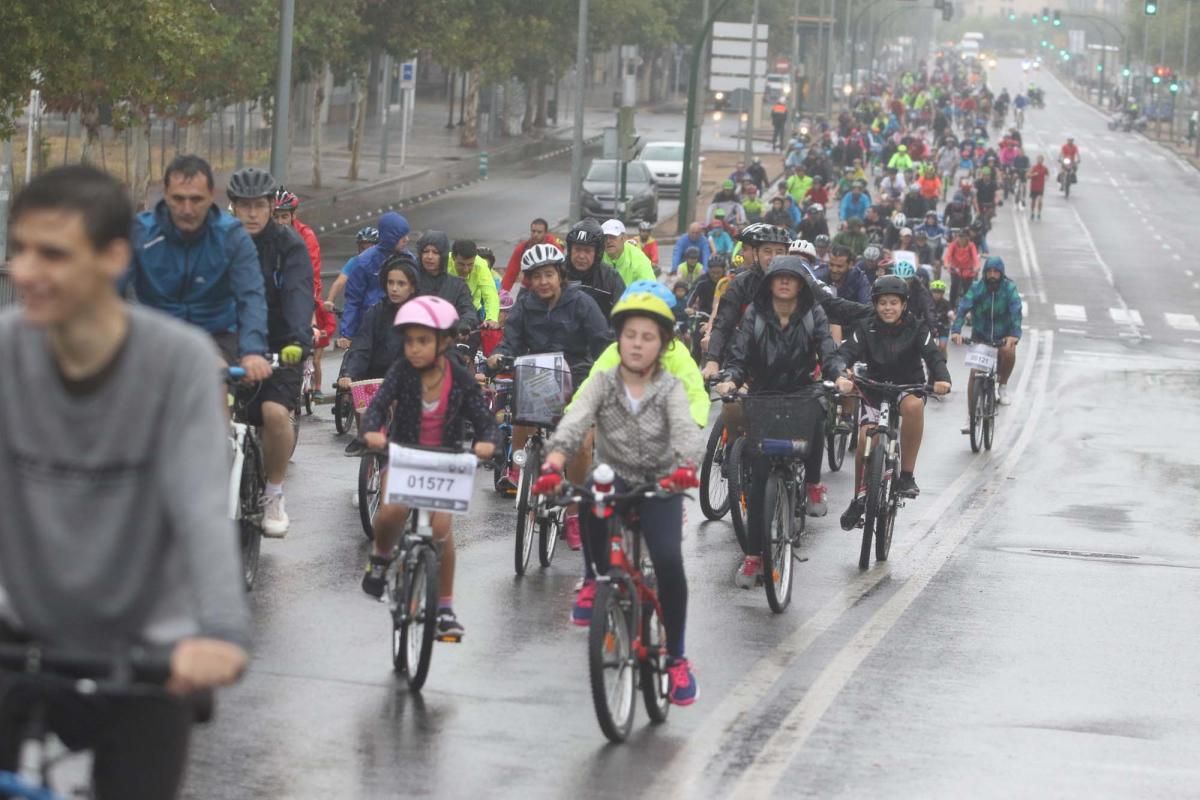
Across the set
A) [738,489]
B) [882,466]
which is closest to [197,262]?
[738,489]

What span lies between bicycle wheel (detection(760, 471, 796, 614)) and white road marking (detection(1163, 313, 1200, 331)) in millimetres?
28558

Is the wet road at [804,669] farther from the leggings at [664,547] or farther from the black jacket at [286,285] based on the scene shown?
the black jacket at [286,285]

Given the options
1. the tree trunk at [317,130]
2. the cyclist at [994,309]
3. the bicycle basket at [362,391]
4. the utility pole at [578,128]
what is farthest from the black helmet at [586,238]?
the tree trunk at [317,130]

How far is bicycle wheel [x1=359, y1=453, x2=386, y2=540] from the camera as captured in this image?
12398 millimetres

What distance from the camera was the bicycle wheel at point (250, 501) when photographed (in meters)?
10.3

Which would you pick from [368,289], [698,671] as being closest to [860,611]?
[698,671]

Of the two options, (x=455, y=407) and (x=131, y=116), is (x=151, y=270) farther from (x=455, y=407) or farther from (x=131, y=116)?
(x=131, y=116)

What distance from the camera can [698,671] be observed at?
970 centimetres

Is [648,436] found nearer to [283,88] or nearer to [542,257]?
[542,257]

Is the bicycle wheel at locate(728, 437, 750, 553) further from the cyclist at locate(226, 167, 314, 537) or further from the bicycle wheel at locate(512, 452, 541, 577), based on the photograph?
the cyclist at locate(226, 167, 314, 537)

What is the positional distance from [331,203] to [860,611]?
37985mm

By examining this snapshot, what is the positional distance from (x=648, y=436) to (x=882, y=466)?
449 centimetres

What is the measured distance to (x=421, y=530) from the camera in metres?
8.73

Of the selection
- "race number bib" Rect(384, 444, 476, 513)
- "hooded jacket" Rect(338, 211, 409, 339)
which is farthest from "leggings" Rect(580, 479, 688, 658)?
"hooded jacket" Rect(338, 211, 409, 339)
